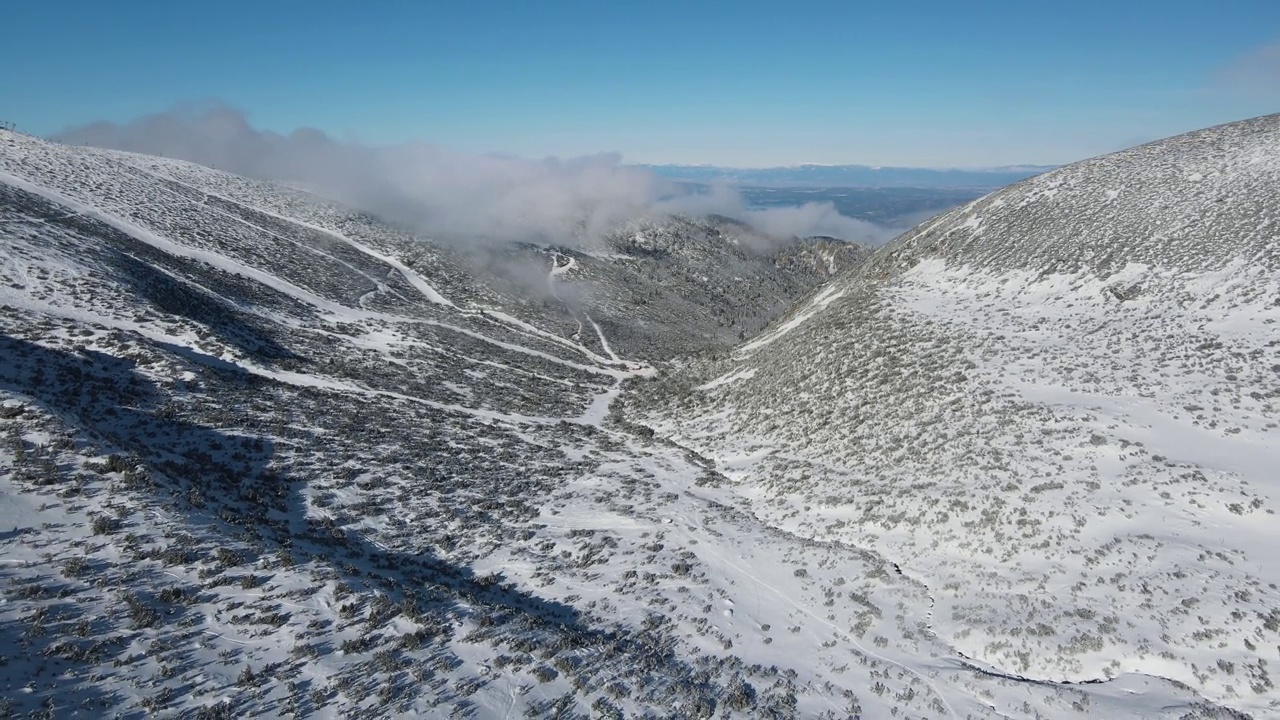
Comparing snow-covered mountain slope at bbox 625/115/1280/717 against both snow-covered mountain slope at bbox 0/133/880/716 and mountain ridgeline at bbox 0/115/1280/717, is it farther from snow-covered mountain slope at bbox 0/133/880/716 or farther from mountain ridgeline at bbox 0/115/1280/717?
snow-covered mountain slope at bbox 0/133/880/716

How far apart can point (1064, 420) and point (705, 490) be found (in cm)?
1523

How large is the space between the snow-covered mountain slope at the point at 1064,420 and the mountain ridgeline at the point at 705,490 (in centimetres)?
14

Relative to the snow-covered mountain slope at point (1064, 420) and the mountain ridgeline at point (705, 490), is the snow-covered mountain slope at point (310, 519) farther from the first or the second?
the snow-covered mountain slope at point (1064, 420)

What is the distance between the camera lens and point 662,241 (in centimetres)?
12125

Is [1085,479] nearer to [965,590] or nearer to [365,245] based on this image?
[965,590]

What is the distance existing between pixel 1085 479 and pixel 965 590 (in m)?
6.57

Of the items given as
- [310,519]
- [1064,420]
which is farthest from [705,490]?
[310,519]

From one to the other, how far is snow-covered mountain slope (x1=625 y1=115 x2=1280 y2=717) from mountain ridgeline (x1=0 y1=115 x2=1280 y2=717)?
0.45 ft

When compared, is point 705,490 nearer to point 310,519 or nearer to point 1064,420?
point 1064,420

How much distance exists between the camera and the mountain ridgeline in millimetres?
13875

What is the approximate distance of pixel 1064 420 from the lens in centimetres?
2420

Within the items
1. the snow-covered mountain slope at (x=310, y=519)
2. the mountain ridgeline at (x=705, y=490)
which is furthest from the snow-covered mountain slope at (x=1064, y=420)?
the snow-covered mountain slope at (x=310, y=519)

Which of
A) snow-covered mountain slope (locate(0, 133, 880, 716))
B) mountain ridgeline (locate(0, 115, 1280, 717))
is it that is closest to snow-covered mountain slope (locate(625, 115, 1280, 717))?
mountain ridgeline (locate(0, 115, 1280, 717))

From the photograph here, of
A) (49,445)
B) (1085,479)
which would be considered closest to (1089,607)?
(1085,479)
